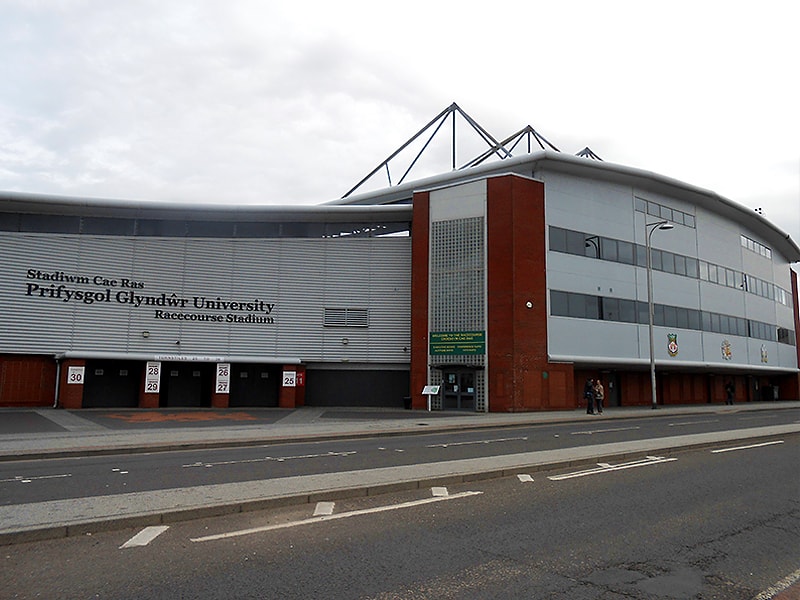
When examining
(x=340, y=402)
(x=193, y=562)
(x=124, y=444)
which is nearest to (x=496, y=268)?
(x=340, y=402)

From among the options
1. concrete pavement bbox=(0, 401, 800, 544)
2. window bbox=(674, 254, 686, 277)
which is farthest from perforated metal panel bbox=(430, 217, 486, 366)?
window bbox=(674, 254, 686, 277)

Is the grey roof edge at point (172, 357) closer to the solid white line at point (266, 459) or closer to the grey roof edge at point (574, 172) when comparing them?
the grey roof edge at point (574, 172)

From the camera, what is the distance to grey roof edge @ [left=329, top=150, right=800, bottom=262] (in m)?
34.8

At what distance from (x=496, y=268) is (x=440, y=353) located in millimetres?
5412

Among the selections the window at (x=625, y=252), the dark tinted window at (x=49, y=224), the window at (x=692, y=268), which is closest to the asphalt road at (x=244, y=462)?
the window at (x=625, y=252)

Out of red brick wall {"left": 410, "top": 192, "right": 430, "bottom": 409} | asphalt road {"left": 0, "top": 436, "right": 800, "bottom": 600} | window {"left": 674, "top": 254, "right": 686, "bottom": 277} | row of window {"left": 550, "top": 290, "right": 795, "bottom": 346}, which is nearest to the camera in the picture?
asphalt road {"left": 0, "top": 436, "right": 800, "bottom": 600}

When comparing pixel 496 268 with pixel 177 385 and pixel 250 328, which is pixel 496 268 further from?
pixel 177 385

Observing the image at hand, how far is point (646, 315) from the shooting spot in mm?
38406

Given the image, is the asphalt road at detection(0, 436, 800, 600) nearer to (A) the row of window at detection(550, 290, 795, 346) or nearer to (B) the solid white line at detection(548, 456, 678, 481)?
(B) the solid white line at detection(548, 456, 678, 481)

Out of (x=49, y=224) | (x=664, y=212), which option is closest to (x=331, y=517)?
(x=49, y=224)

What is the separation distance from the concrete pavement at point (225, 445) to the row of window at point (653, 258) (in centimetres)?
1073

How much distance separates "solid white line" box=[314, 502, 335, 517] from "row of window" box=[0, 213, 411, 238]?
2966 centimetres

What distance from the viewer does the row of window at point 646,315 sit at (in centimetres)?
3438

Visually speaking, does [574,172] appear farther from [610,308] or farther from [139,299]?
[139,299]
